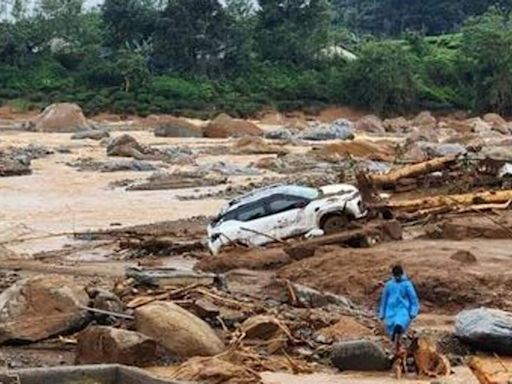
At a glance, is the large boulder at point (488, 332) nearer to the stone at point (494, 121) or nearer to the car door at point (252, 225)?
the car door at point (252, 225)

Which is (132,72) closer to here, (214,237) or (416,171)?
(416,171)

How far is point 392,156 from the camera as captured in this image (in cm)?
5288

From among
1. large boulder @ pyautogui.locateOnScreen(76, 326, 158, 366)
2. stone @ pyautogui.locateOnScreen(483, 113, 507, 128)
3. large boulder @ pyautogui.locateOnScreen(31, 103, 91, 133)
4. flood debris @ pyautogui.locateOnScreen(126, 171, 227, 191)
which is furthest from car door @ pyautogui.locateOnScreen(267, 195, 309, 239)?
stone @ pyautogui.locateOnScreen(483, 113, 507, 128)

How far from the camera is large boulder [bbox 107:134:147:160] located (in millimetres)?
54844

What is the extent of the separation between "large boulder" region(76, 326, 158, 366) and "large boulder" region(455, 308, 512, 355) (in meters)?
4.51

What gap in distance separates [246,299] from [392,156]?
35.1 m

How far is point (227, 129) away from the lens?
228 ft

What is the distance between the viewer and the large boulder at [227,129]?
69.2m

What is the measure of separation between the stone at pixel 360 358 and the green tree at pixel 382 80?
247 ft

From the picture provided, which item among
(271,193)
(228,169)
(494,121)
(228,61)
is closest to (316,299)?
(271,193)

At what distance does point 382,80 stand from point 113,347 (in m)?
77.0

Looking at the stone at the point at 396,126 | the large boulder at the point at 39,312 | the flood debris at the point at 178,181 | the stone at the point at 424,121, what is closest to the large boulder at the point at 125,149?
the flood debris at the point at 178,181

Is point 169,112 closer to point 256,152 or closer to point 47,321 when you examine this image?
point 256,152

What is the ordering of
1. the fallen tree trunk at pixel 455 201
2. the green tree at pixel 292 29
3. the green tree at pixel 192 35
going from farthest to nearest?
the green tree at pixel 292 29 → the green tree at pixel 192 35 → the fallen tree trunk at pixel 455 201
